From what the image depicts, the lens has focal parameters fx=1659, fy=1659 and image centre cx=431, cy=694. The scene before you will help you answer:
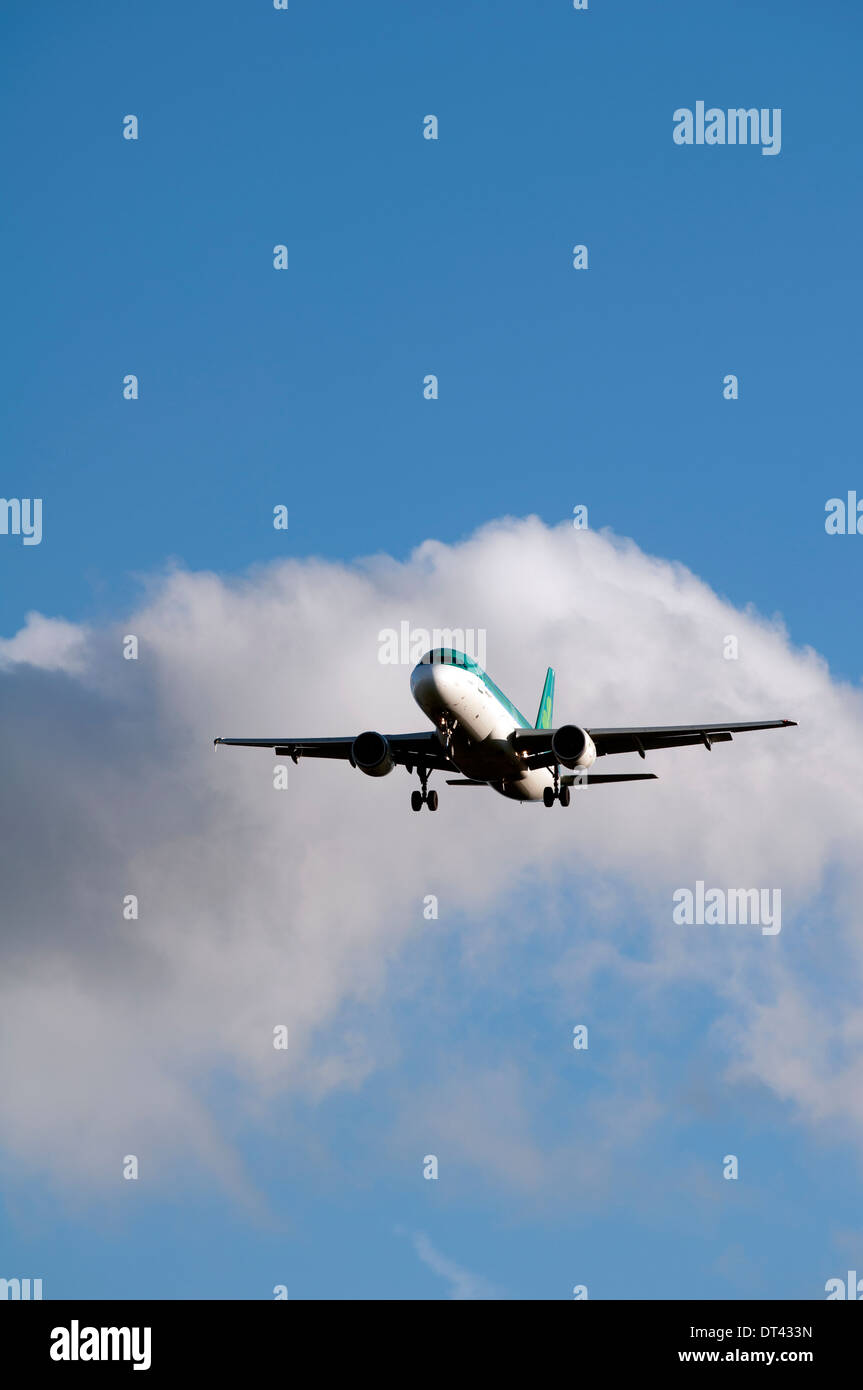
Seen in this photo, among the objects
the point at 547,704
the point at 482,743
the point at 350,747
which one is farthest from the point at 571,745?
the point at 547,704

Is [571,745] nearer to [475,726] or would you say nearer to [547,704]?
[475,726]

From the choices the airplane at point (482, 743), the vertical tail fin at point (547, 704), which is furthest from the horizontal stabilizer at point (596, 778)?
the vertical tail fin at point (547, 704)

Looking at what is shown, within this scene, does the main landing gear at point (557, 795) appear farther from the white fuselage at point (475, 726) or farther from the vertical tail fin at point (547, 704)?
the vertical tail fin at point (547, 704)

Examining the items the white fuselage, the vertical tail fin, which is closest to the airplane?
the white fuselage

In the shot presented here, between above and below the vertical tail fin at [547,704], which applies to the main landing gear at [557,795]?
below

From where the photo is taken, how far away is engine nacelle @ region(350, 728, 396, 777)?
58.6 meters

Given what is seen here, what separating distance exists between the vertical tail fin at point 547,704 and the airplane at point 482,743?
14058mm

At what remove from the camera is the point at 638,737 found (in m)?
61.3

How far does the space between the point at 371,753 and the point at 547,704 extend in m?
21.9

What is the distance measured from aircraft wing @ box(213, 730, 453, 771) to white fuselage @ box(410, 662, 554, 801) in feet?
3.49

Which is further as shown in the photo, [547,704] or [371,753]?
[547,704]

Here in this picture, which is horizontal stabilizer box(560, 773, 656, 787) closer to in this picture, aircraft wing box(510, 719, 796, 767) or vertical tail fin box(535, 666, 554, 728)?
aircraft wing box(510, 719, 796, 767)

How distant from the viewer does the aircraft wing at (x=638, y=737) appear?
2303 inches
